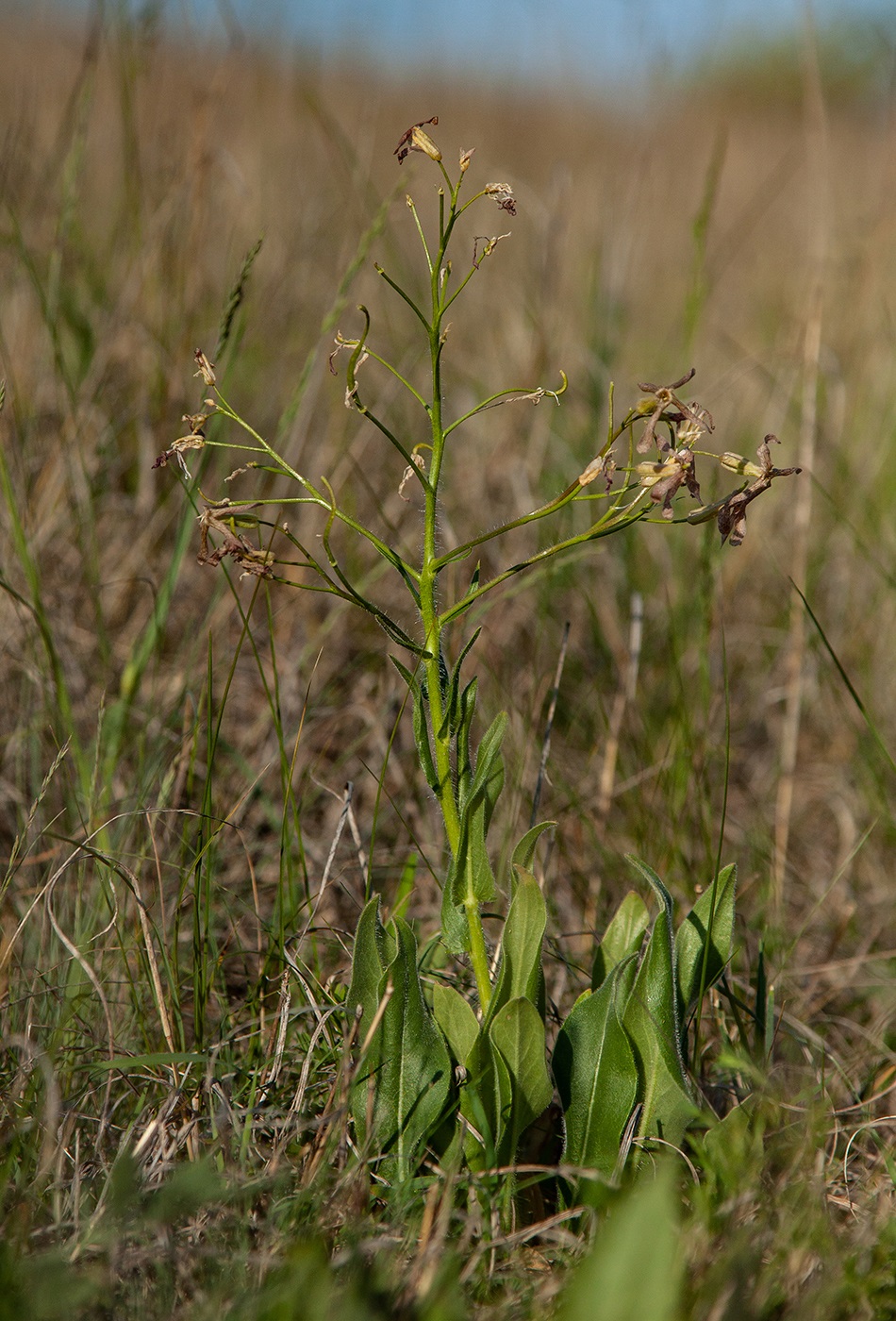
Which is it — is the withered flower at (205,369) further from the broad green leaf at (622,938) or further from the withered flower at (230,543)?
the broad green leaf at (622,938)

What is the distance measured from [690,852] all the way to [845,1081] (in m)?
0.61

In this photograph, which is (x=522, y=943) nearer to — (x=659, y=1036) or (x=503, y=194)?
(x=659, y=1036)

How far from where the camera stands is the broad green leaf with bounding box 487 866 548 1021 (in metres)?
1.24

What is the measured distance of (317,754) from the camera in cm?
242

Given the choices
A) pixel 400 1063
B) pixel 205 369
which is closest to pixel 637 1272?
pixel 400 1063

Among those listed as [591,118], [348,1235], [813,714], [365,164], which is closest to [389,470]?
[365,164]

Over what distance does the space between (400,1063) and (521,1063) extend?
154 millimetres

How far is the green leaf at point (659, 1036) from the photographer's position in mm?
1271

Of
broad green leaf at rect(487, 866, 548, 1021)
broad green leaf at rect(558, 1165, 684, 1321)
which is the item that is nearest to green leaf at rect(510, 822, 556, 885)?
broad green leaf at rect(487, 866, 548, 1021)

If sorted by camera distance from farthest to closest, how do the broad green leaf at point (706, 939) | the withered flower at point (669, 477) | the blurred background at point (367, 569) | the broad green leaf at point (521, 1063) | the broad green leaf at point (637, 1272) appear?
1. the blurred background at point (367, 569)
2. the broad green leaf at point (706, 939)
3. the broad green leaf at point (521, 1063)
4. the withered flower at point (669, 477)
5. the broad green leaf at point (637, 1272)

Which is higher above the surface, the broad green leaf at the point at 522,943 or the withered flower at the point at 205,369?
the withered flower at the point at 205,369

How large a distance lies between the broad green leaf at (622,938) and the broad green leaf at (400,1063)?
9.5 inches

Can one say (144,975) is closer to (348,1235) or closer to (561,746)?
(348,1235)

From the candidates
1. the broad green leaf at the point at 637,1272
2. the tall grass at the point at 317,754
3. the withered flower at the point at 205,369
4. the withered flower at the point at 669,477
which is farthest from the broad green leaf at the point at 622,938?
the withered flower at the point at 205,369
